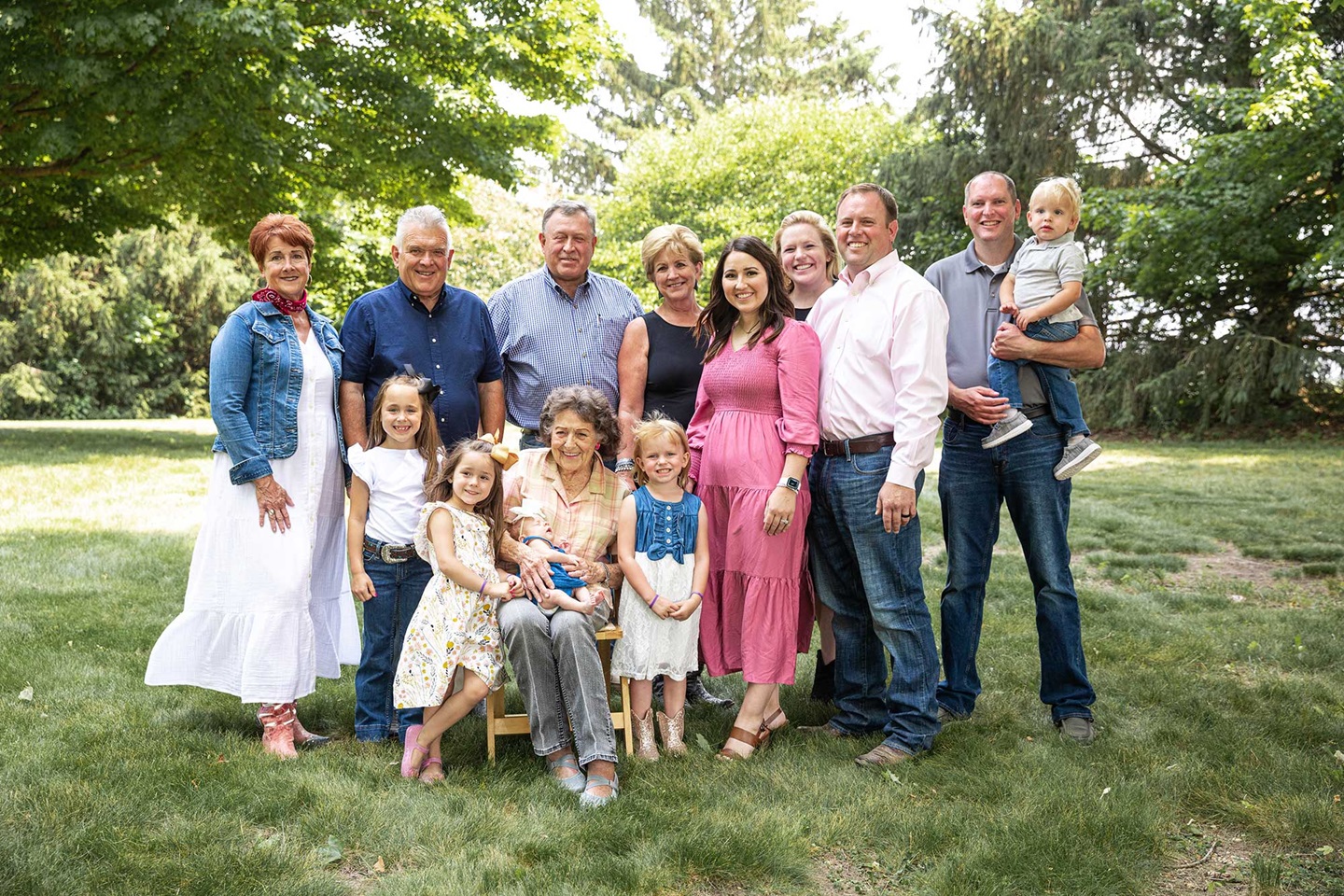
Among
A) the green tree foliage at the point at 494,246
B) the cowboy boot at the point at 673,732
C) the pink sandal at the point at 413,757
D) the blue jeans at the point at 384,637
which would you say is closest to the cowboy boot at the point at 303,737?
the blue jeans at the point at 384,637

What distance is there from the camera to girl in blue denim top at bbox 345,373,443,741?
414cm

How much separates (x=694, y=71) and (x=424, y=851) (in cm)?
3680

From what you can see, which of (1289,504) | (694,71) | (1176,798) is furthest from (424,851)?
(694,71)

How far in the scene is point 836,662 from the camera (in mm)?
4496

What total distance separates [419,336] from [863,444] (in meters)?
1.84

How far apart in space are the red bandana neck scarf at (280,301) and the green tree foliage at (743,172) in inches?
942

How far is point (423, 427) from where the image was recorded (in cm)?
423

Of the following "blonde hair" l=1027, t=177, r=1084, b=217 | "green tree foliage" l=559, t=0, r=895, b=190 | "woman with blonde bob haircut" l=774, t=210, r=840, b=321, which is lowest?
"woman with blonde bob haircut" l=774, t=210, r=840, b=321

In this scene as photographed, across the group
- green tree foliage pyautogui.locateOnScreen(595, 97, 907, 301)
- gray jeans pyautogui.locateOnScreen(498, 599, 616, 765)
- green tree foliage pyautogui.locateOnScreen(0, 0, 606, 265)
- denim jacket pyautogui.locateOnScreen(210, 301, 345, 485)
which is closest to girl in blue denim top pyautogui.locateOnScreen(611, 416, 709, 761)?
gray jeans pyautogui.locateOnScreen(498, 599, 616, 765)

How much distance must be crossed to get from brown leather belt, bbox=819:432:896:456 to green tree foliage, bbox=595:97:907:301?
24.2 metres

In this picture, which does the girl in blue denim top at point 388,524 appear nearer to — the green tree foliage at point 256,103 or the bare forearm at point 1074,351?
the bare forearm at point 1074,351

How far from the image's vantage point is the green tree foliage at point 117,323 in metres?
28.8

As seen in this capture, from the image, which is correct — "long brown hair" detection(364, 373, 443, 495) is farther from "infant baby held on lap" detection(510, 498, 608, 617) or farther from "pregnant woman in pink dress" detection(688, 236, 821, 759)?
"pregnant woman in pink dress" detection(688, 236, 821, 759)

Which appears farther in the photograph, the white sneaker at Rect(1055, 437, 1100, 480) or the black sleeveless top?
the black sleeveless top
